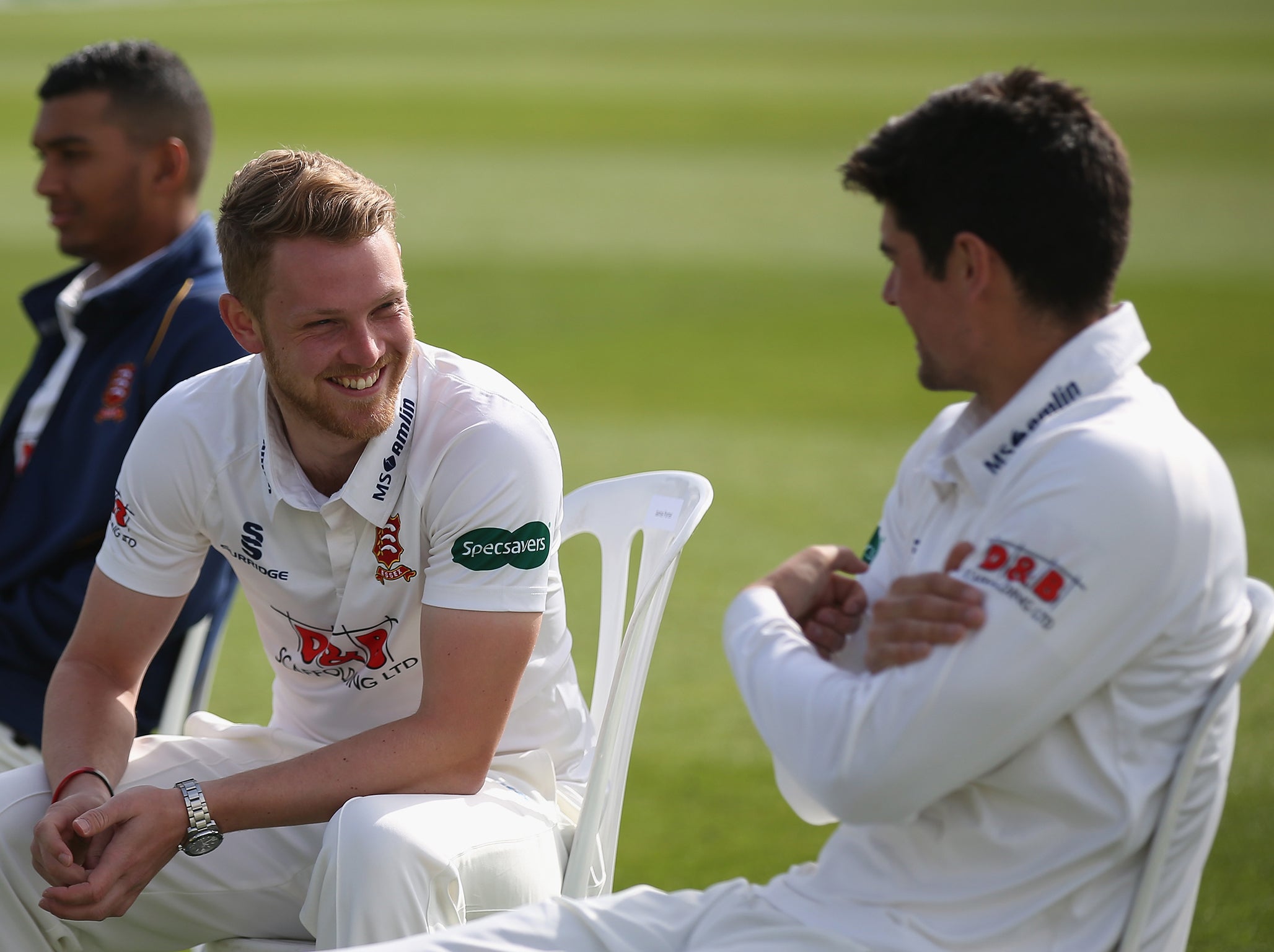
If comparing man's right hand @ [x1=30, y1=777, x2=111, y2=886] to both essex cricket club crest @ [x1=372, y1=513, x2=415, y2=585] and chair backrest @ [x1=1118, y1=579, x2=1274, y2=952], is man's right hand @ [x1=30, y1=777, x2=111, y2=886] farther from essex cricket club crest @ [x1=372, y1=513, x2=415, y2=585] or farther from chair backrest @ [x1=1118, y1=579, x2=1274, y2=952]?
chair backrest @ [x1=1118, y1=579, x2=1274, y2=952]

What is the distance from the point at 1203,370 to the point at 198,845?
24.9ft

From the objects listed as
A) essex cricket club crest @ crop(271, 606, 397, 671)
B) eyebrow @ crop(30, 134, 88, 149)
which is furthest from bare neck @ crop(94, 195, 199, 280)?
essex cricket club crest @ crop(271, 606, 397, 671)

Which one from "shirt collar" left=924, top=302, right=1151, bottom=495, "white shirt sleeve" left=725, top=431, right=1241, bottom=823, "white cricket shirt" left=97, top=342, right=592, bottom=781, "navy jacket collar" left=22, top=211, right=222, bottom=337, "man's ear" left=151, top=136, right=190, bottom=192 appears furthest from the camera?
"man's ear" left=151, top=136, right=190, bottom=192

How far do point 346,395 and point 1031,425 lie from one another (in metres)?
1.03

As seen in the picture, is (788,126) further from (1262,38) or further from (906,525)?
(906,525)

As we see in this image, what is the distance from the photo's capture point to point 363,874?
1833mm

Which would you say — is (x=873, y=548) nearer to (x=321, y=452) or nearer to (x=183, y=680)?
(x=321, y=452)

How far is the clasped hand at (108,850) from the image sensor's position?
1.91m

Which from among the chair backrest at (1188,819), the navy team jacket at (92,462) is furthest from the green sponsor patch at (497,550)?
the chair backrest at (1188,819)

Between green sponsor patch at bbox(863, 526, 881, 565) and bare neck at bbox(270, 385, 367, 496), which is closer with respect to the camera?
green sponsor patch at bbox(863, 526, 881, 565)

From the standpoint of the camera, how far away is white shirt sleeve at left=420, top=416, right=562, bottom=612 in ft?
6.62

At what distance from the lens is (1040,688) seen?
4.59ft

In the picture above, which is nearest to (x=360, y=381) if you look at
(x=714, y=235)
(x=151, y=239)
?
(x=151, y=239)

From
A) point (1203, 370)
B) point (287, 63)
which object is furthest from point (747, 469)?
point (287, 63)
